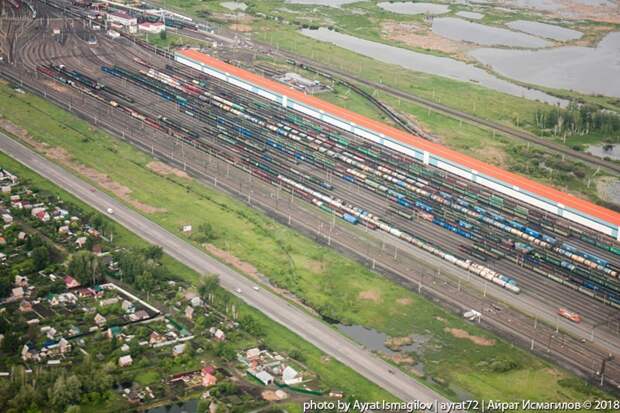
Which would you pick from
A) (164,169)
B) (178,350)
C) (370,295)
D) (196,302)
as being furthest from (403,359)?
(164,169)

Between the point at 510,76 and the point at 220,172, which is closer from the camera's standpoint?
the point at 220,172

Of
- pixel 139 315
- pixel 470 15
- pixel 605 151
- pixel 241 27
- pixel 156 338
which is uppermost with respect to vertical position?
pixel 470 15

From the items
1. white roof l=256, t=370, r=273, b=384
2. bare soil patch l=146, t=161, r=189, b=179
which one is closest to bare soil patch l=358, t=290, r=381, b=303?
white roof l=256, t=370, r=273, b=384

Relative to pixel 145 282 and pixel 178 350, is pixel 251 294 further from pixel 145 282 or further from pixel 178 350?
pixel 178 350

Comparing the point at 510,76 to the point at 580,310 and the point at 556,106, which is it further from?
the point at 580,310

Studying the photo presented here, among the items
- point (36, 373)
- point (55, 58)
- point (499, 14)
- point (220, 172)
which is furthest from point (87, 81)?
point (499, 14)

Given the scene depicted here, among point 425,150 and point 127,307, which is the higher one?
point 425,150
